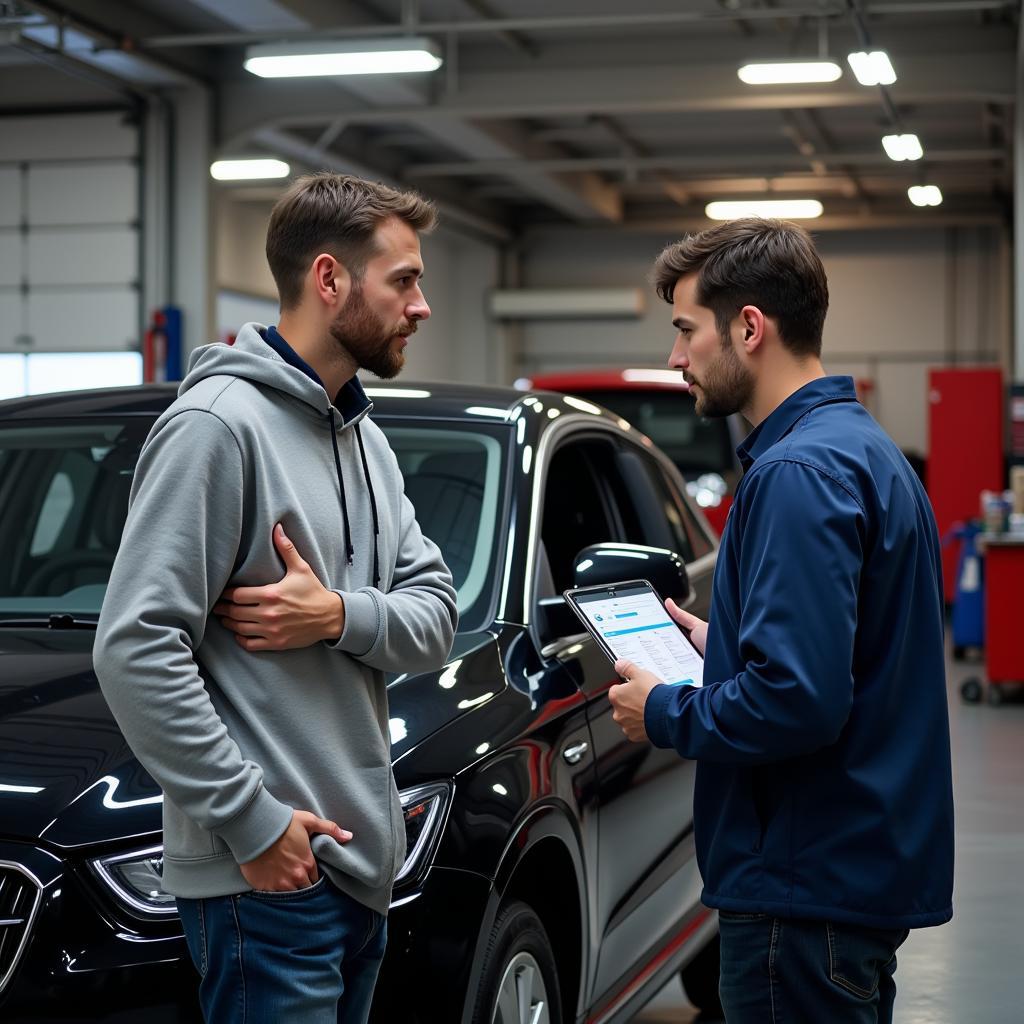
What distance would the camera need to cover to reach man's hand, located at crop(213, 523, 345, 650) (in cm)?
181

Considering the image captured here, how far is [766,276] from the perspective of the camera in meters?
1.97

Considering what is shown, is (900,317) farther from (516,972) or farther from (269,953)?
(269,953)

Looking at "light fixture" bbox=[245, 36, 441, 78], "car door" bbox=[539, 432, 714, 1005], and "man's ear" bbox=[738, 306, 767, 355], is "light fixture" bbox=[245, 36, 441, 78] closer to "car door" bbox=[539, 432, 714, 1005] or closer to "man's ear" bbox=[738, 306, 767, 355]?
"car door" bbox=[539, 432, 714, 1005]

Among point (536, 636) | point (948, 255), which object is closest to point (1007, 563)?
point (536, 636)

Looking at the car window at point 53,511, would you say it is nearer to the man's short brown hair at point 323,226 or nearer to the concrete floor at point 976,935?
the man's short brown hair at point 323,226

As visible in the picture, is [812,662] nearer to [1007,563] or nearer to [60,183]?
[1007,563]

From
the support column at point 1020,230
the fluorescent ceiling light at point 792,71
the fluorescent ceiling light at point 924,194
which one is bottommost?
the support column at point 1020,230

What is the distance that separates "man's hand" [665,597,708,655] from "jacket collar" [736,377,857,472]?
20.7 inches

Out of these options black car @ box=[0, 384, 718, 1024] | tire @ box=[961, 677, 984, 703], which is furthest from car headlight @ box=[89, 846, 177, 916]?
tire @ box=[961, 677, 984, 703]

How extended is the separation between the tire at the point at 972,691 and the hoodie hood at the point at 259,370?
357 inches

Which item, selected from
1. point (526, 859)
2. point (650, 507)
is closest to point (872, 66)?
point (650, 507)

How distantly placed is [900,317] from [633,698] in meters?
21.9

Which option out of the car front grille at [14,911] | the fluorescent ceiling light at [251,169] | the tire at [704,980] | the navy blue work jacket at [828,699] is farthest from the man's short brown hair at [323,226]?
the fluorescent ceiling light at [251,169]

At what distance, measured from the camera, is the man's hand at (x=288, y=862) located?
1.79 metres
